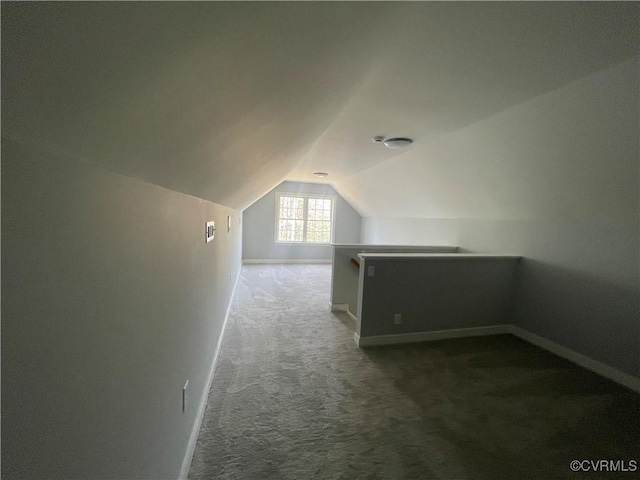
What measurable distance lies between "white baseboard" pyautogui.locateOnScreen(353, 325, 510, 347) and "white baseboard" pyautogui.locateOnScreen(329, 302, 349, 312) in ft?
2.91

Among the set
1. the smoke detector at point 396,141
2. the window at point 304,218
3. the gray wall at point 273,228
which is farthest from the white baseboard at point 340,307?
the window at point 304,218

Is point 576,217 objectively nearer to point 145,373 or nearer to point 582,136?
point 582,136

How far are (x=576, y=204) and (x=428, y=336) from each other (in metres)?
1.96

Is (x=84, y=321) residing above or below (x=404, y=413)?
above

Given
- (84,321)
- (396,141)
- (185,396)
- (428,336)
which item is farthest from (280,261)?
(84,321)

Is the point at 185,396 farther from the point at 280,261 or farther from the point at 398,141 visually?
the point at 280,261

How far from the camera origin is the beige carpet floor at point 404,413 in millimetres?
1562

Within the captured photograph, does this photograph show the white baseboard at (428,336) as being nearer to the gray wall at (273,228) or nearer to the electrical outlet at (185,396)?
the electrical outlet at (185,396)

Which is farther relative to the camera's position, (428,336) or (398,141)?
(428,336)

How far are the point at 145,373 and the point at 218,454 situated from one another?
3.36ft

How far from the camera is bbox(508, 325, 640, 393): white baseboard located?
245 centimetres

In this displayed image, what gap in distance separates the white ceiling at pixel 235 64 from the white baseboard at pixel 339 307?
9.39 ft

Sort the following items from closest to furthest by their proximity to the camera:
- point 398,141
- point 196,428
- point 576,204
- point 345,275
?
point 196,428 → point 576,204 → point 398,141 → point 345,275

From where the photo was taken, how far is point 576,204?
2.67 metres
